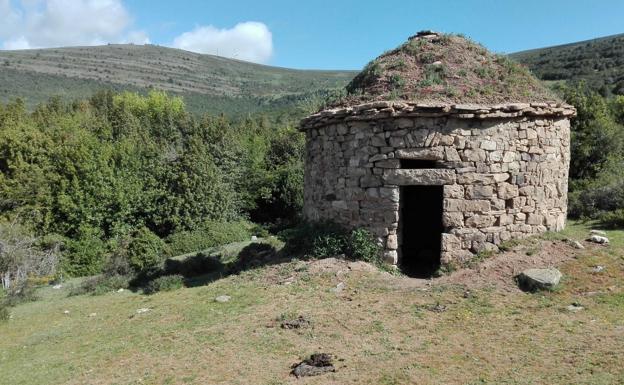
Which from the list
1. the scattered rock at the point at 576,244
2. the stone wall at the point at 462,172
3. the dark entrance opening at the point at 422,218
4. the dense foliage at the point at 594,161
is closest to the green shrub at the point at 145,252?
the dark entrance opening at the point at 422,218

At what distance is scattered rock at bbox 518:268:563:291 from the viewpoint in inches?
320

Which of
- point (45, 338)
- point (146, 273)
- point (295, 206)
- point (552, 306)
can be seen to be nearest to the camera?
point (552, 306)

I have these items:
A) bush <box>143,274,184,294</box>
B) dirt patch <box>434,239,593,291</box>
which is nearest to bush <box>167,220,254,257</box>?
bush <box>143,274,184,294</box>

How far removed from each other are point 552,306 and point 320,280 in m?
3.95

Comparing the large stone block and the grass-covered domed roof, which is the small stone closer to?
the grass-covered domed roof

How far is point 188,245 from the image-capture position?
18969 mm

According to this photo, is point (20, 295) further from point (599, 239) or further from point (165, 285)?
point (599, 239)

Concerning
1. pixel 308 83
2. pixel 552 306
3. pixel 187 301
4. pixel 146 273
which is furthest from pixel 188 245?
pixel 308 83

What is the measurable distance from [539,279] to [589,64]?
45.1 metres

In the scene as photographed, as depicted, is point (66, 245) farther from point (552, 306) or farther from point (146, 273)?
point (552, 306)

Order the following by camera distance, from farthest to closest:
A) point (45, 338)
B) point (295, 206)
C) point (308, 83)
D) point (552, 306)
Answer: point (308, 83), point (295, 206), point (45, 338), point (552, 306)

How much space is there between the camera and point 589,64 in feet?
149

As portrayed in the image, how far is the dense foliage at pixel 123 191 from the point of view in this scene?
788 inches

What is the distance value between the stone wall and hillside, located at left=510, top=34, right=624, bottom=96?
30832mm
